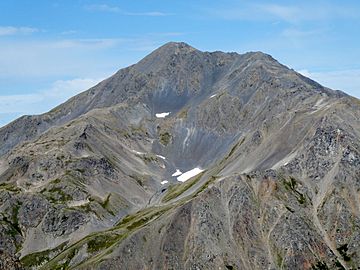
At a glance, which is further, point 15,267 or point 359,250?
point 359,250

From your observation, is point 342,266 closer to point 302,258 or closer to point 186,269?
point 302,258

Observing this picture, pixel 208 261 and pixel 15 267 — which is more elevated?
pixel 15 267

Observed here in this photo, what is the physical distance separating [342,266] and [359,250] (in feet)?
30.6

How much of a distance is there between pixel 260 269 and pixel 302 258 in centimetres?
1519

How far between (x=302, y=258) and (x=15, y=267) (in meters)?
103

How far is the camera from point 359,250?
200 meters

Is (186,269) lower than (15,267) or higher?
lower

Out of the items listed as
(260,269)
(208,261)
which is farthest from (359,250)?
(208,261)

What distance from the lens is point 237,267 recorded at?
196750 millimetres

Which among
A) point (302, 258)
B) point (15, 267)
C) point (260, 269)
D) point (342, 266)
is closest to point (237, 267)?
point (260, 269)

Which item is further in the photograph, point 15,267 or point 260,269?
point 260,269

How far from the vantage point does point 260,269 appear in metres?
197

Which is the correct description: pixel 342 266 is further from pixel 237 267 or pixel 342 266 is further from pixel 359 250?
pixel 237 267

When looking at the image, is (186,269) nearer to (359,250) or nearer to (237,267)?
(237,267)
